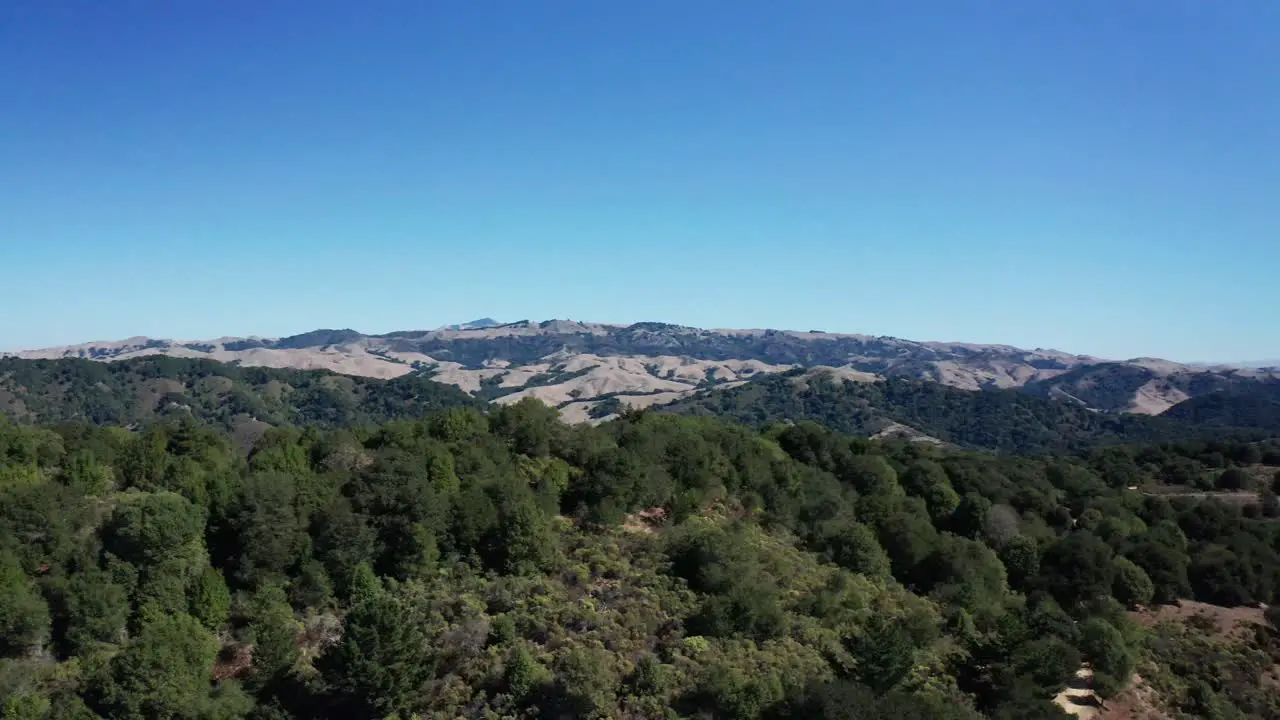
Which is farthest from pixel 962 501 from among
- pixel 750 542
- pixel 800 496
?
pixel 750 542

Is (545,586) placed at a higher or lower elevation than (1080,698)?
higher

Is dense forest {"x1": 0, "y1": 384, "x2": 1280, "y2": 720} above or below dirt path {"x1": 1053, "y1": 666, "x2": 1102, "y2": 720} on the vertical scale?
above

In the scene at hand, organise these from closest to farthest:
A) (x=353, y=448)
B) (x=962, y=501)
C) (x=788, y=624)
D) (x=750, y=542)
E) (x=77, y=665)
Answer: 1. (x=77, y=665)
2. (x=788, y=624)
3. (x=750, y=542)
4. (x=353, y=448)
5. (x=962, y=501)

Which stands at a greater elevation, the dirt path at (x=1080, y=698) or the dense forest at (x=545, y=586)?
the dense forest at (x=545, y=586)

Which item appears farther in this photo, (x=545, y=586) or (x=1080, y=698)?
(x=545, y=586)

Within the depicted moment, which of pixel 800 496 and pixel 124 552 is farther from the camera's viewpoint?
pixel 800 496

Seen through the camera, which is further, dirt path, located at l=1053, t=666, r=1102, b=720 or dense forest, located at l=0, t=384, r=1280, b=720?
dirt path, located at l=1053, t=666, r=1102, b=720

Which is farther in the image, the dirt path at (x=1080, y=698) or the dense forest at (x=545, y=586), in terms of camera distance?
the dirt path at (x=1080, y=698)

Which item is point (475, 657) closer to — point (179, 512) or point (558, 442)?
point (179, 512)
